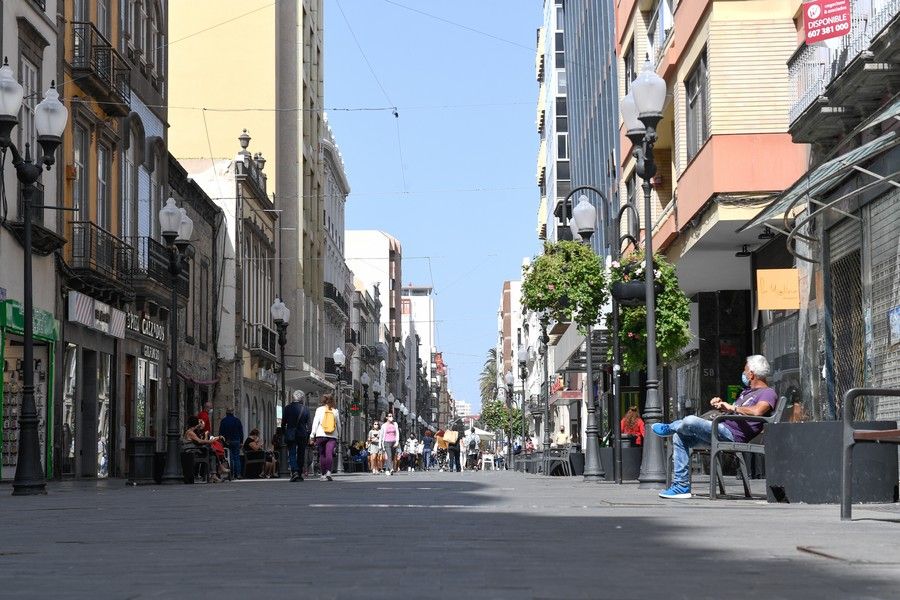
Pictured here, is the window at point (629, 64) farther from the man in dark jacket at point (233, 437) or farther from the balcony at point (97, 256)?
the balcony at point (97, 256)

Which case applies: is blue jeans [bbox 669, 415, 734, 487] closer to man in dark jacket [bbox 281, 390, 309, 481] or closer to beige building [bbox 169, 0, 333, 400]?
man in dark jacket [bbox 281, 390, 309, 481]

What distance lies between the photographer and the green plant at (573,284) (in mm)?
28891

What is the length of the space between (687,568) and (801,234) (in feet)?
50.8

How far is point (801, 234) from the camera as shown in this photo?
2178 cm

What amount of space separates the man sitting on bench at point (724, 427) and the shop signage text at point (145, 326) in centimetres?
2064

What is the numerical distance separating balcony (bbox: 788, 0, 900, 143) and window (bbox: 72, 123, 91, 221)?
14589 millimetres

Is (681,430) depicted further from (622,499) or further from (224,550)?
(224,550)

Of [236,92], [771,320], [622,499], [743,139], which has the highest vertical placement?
[236,92]

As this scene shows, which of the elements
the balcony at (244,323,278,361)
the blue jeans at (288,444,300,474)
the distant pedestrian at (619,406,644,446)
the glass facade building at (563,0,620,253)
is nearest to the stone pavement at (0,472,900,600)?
the blue jeans at (288,444,300,474)

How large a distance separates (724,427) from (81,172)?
62.0 feet

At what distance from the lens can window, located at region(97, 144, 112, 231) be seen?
3148cm

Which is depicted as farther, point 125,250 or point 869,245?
point 125,250

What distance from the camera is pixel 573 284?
29.0 m

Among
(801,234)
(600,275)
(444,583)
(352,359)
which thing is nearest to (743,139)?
(801,234)
